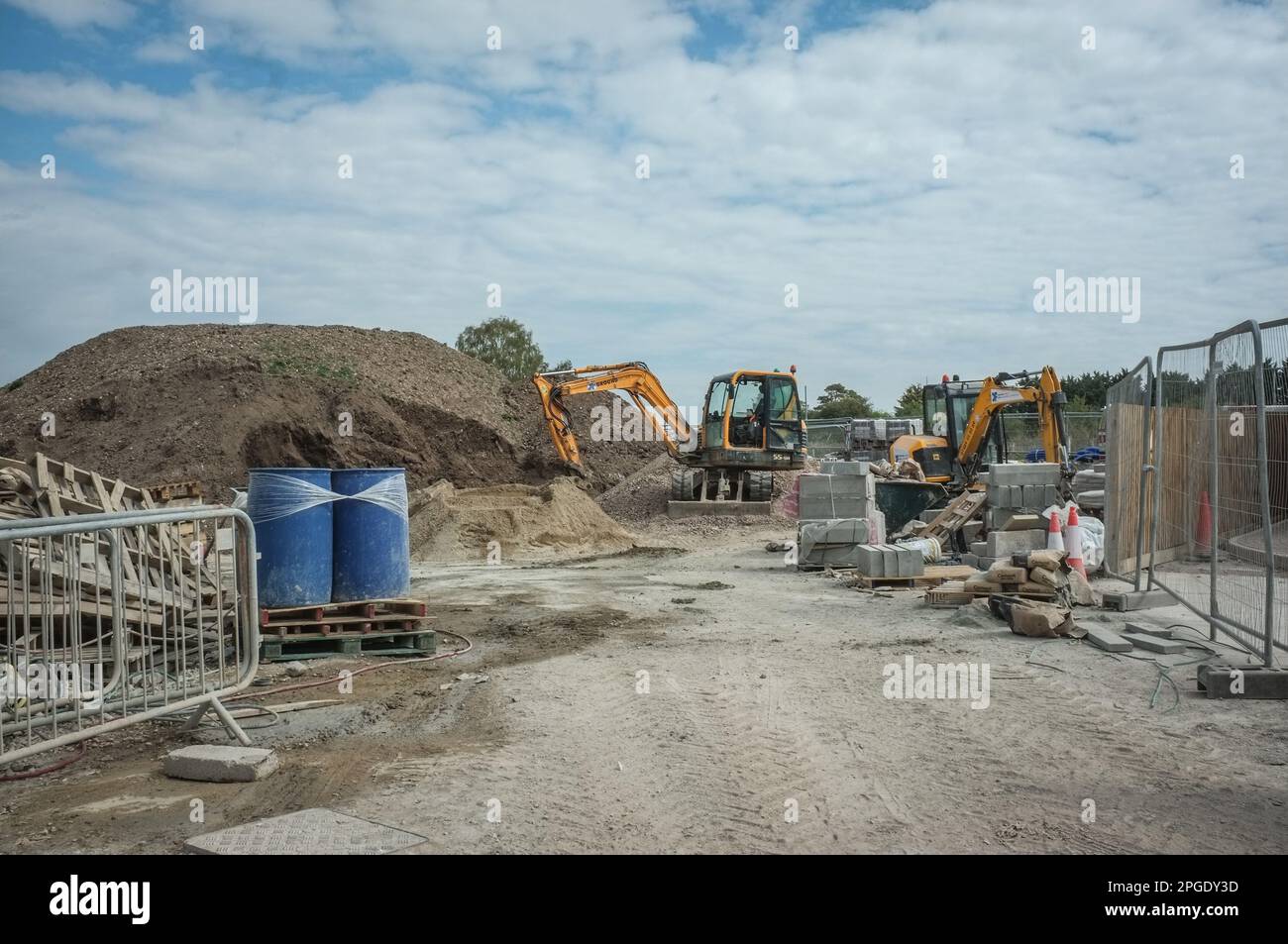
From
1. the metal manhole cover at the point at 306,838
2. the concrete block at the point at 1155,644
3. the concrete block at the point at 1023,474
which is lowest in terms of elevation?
the metal manhole cover at the point at 306,838

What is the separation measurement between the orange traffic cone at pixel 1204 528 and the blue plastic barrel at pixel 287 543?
7290mm

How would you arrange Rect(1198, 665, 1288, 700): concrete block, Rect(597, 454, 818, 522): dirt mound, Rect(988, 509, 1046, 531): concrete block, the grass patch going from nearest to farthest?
Rect(1198, 665, 1288, 700): concrete block → Rect(988, 509, 1046, 531): concrete block → Rect(597, 454, 818, 522): dirt mound → the grass patch

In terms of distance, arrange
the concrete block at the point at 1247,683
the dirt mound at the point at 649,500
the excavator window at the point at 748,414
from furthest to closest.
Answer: the excavator window at the point at 748,414, the dirt mound at the point at 649,500, the concrete block at the point at 1247,683

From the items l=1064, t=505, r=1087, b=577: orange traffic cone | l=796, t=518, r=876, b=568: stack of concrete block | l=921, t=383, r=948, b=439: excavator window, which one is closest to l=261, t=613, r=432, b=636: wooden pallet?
l=1064, t=505, r=1087, b=577: orange traffic cone

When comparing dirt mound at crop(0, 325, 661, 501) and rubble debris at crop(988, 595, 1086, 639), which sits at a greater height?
dirt mound at crop(0, 325, 661, 501)


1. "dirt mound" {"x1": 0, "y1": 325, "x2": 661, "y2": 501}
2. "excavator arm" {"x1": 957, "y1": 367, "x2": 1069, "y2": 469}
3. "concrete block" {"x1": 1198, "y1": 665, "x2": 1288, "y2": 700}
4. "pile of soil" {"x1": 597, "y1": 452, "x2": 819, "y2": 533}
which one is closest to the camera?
"concrete block" {"x1": 1198, "y1": 665, "x2": 1288, "y2": 700}

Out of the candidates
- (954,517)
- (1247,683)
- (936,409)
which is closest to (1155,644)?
(1247,683)

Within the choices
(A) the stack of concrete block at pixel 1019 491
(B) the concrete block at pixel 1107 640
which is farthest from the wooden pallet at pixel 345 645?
(A) the stack of concrete block at pixel 1019 491

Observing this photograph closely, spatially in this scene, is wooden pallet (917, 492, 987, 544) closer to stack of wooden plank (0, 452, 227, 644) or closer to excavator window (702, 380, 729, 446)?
excavator window (702, 380, 729, 446)

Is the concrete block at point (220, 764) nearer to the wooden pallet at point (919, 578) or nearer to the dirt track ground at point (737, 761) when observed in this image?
the dirt track ground at point (737, 761)

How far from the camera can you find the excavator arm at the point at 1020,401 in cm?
1731

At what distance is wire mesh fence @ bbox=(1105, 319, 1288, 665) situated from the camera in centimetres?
676

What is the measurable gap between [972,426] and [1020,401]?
1074 millimetres

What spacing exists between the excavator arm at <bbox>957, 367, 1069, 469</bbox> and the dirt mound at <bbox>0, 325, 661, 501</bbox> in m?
15.7
